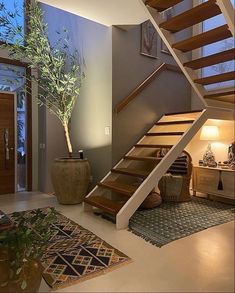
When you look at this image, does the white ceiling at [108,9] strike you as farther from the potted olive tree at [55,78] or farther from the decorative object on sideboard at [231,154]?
the decorative object on sideboard at [231,154]

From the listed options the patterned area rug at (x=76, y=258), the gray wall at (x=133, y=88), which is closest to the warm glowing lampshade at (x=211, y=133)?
the gray wall at (x=133, y=88)

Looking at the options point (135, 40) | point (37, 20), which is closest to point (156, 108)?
point (135, 40)

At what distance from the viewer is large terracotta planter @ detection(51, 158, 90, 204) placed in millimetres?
3607

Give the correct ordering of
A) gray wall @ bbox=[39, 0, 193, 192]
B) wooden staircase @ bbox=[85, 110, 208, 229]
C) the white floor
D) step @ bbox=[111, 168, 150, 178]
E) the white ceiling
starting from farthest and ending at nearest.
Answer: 1. gray wall @ bbox=[39, 0, 193, 192]
2. step @ bbox=[111, 168, 150, 178]
3. the white ceiling
4. wooden staircase @ bbox=[85, 110, 208, 229]
5. the white floor

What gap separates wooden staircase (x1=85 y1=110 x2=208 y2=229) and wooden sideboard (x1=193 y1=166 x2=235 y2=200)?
726 mm

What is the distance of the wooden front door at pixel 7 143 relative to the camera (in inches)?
174

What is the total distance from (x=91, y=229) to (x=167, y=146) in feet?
5.10

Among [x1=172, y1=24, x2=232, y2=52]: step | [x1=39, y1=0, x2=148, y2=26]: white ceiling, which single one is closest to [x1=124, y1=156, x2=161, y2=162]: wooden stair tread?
[x1=172, y1=24, x2=232, y2=52]: step

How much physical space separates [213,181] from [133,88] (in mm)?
1946

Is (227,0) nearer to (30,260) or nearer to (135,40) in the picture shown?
(135,40)

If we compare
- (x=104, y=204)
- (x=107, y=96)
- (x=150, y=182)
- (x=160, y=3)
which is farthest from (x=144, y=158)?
(x=160, y=3)

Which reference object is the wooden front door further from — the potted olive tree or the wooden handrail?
the wooden handrail

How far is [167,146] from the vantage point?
3.50 meters

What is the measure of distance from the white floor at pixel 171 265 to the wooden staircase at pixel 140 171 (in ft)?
0.87
